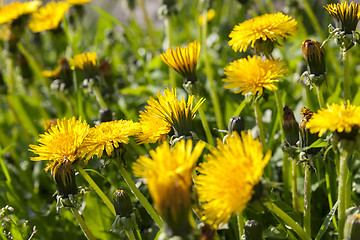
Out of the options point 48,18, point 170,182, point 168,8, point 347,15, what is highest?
point 48,18

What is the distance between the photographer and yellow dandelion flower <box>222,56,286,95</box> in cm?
105

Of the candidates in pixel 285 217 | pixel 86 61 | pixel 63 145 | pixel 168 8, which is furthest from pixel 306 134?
pixel 168 8

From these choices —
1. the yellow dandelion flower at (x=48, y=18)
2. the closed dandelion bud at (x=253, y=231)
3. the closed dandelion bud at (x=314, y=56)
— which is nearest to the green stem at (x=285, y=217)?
the closed dandelion bud at (x=253, y=231)

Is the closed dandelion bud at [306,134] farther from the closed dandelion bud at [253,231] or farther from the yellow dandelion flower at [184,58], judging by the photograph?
the yellow dandelion flower at [184,58]

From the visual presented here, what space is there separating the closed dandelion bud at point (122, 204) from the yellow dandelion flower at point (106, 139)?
10cm

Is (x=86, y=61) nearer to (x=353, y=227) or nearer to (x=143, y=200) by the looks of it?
(x=143, y=200)

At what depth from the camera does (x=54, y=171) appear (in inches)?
37.1


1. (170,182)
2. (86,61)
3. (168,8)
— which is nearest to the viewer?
(170,182)

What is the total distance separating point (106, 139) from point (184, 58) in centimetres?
33

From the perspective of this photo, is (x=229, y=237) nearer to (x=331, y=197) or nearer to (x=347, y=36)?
(x=331, y=197)

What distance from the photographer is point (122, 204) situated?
3.14 ft

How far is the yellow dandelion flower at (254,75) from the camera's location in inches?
41.5

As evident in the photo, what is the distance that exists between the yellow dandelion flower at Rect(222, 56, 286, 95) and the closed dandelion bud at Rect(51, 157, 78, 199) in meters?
0.41

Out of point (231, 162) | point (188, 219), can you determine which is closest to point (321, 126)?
point (231, 162)
